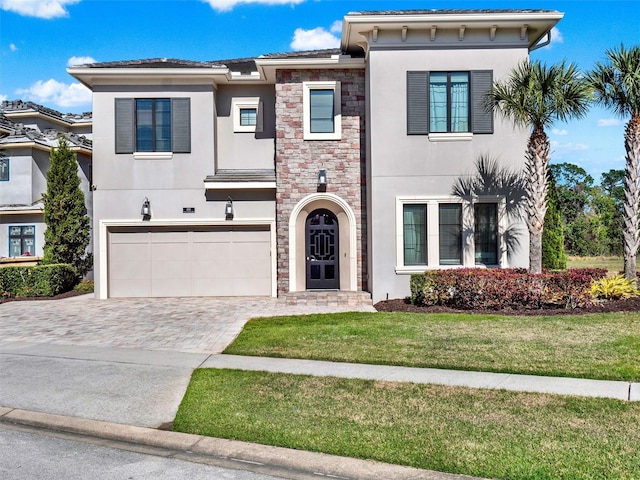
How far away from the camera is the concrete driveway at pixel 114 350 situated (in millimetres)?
6621

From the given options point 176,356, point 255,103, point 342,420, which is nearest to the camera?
point 342,420

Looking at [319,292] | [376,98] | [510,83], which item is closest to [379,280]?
[319,292]

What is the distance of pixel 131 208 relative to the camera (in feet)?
55.4

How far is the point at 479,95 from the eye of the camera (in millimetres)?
14633

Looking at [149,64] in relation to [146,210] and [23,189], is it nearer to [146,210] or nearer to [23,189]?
[146,210]

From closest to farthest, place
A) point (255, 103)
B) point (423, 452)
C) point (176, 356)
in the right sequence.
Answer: point (423, 452), point (176, 356), point (255, 103)

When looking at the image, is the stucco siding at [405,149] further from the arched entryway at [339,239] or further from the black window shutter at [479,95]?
the arched entryway at [339,239]

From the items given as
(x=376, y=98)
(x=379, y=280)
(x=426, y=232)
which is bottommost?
(x=379, y=280)

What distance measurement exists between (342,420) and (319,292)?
974cm

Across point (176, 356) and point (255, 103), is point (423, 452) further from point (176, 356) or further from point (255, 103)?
point (255, 103)

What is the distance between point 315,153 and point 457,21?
5.05 m

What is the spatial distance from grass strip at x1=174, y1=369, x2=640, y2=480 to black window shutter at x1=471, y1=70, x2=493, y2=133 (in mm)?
9541

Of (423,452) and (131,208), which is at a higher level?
(131,208)

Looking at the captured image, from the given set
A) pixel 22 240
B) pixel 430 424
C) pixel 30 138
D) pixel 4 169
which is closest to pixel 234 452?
pixel 430 424
